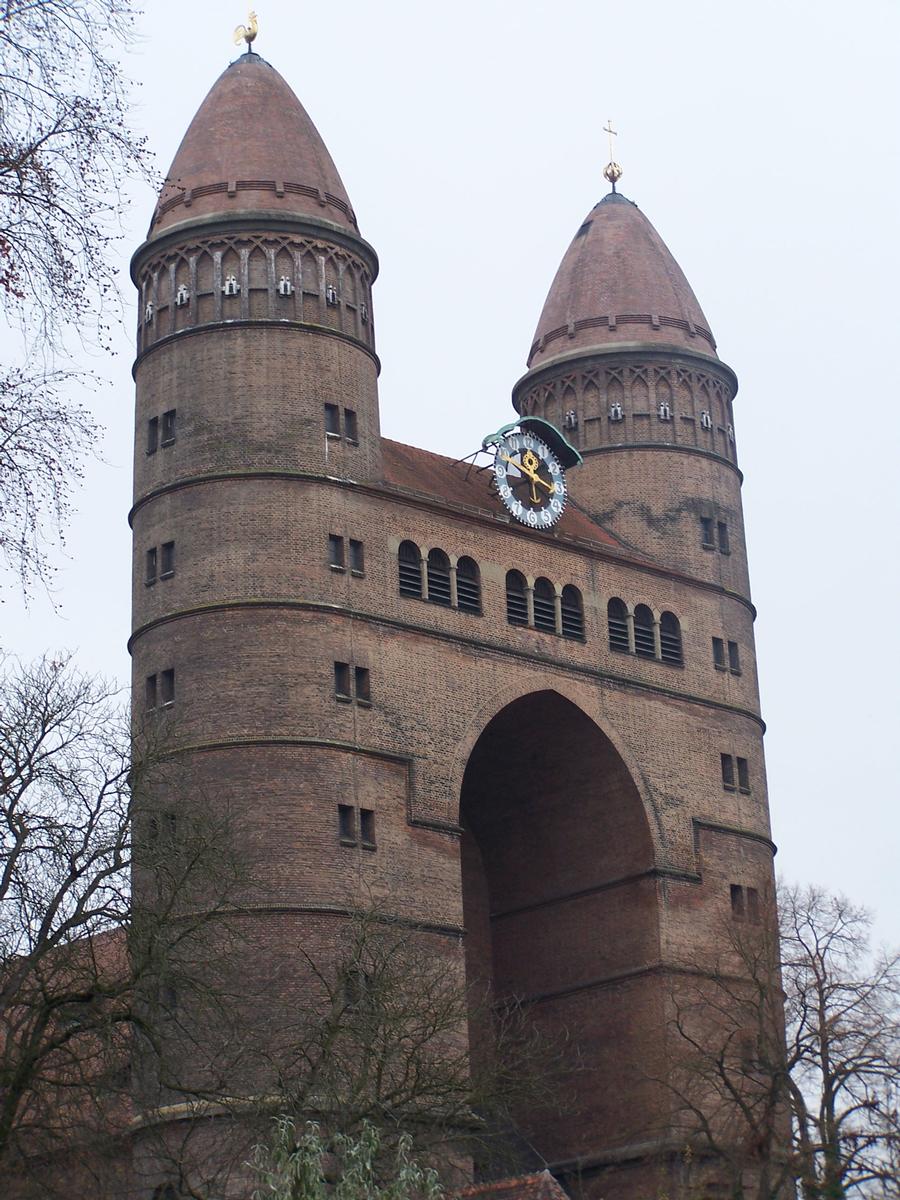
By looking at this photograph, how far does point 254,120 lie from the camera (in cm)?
5641

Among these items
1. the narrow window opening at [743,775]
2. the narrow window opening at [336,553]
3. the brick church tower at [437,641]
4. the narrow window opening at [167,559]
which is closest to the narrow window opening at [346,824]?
the brick church tower at [437,641]

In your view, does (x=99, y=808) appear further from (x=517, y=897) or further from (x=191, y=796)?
(x=517, y=897)

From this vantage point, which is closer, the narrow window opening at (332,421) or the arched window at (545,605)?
the narrow window opening at (332,421)

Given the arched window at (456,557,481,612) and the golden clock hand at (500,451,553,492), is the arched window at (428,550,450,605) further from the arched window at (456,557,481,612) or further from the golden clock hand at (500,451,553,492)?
the golden clock hand at (500,451,553,492)

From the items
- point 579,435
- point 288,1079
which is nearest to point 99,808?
point 288,1079

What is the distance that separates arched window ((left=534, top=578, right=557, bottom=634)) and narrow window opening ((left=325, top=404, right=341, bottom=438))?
703cm

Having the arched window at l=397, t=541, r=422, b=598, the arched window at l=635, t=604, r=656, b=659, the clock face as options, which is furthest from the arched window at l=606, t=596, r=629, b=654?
the arched window at l=397, t=541, r=422, b=598

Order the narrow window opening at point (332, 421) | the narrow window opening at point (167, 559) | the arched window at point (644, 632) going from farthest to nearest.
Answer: the arched window at point (644, 632) → the narrow window opening at point (332, 421) → the narrow window opening at point (167, 559)

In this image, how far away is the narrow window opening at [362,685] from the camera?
51.5 m

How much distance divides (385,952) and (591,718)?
11.3 metres

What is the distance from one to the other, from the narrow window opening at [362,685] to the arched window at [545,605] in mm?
6687

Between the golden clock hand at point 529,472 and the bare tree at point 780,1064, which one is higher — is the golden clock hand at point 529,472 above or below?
above

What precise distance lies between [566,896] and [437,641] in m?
8.84

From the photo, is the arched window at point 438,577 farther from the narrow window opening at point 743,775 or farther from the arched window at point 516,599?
the narrow window opening at point 743,775
